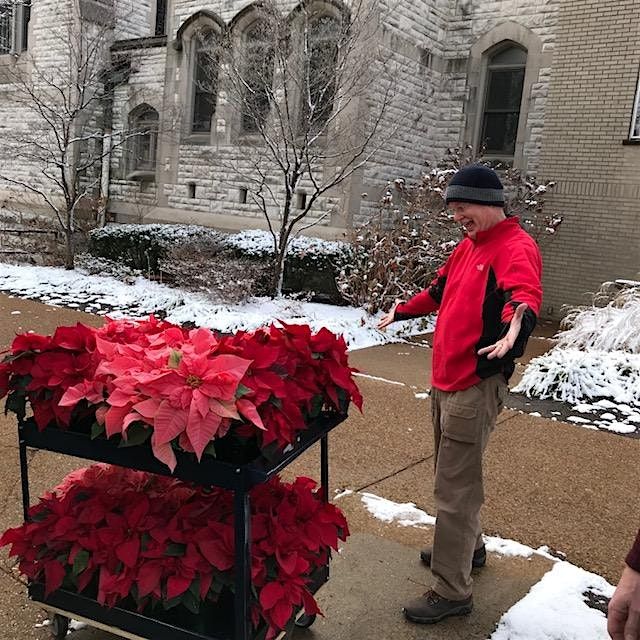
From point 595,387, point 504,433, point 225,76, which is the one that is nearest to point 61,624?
point 504,433

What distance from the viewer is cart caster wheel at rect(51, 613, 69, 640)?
8.59ft

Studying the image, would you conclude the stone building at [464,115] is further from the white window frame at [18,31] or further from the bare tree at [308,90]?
the white window frame at [18,31]

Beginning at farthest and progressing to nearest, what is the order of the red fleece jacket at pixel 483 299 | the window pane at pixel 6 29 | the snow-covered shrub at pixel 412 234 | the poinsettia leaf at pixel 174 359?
the window pane at pixel 6 29 → the snow-covered shrub at pixel 412 234 → the red fleece jacket at pixel 483 299 → the poinsettia leaf at pixel 174 359

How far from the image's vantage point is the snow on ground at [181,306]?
9453 mm

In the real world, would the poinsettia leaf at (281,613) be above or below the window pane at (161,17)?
below

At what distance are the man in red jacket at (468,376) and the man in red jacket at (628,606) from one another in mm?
1302

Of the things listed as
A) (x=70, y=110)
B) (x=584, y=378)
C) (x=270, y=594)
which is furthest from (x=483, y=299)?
(x=70, y=110)

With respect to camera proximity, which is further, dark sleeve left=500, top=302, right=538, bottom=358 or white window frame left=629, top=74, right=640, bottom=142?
white window frame left=629, top=74, right=640, bottom=142

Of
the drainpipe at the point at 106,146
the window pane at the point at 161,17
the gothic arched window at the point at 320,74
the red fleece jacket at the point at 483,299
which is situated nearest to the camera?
the red fleece jacket at the point at 483,299

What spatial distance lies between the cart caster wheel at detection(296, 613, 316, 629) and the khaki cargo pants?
566mm

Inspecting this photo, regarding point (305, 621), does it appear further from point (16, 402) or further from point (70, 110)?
point (70, 110)

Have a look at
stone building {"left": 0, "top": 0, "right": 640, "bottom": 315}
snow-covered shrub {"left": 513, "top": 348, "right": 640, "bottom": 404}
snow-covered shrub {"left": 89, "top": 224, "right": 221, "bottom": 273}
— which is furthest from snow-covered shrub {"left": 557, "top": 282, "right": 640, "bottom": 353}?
snow-covered shrub {"left": 89, "top": 224, "right": 221, "bottom": 273}

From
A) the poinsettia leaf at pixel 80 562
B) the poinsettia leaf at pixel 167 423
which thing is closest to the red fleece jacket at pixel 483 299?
the poinsettia leaf at pixel 167 423

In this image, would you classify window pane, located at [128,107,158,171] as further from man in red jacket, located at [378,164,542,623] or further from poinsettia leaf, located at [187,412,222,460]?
poinsettia leaf, located at [187,412,222,460]
